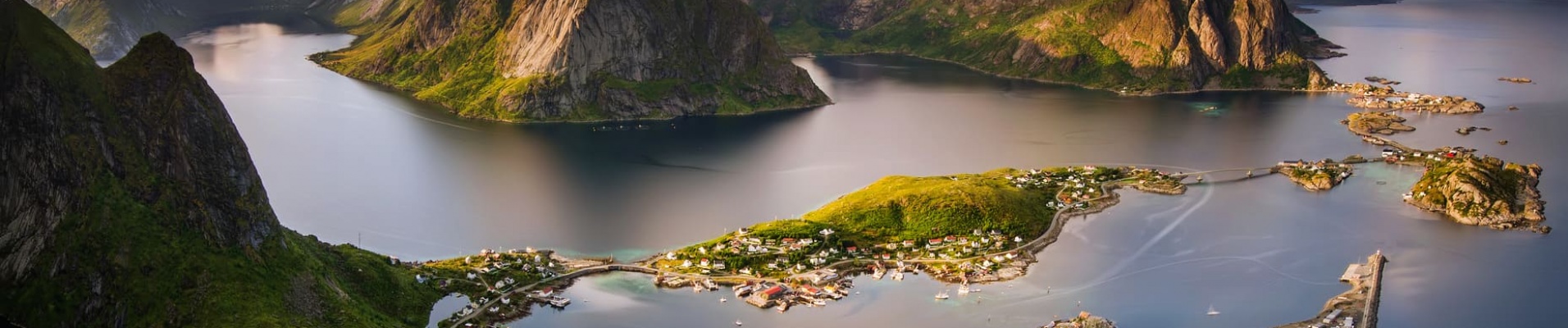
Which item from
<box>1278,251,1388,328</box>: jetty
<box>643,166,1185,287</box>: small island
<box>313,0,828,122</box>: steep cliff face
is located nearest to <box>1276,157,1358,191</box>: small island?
<box>643,166,1185,287</box>: small island

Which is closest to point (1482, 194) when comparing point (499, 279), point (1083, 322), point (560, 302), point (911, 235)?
point (911, 235)

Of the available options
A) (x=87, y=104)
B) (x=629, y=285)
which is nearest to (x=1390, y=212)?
(x=629, y=285)

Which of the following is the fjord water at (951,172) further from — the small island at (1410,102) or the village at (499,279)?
the small island at (1410,102)

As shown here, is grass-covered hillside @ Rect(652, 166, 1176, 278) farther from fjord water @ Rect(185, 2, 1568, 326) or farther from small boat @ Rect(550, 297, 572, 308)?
small boat @ Rect(550, 297, 572, 308)

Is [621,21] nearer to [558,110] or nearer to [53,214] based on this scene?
[558,110]

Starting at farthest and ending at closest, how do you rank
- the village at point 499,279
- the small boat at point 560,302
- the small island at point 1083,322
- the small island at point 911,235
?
the small island at point 911,235 < the small boat at point 560,302 < the village at point 499,279 < the small island at point 1083,322

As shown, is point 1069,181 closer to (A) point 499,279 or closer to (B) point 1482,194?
(B) point 1482,194

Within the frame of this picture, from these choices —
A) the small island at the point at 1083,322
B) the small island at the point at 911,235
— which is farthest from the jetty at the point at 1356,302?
the small island at the point at 911,235
